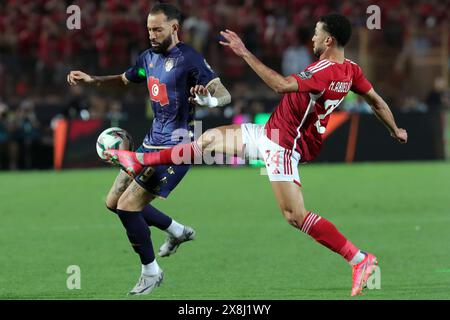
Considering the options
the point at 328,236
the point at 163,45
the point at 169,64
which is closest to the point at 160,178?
the point at 169,64

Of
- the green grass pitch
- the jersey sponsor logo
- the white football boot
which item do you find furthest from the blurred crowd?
the jersey sponsor logo

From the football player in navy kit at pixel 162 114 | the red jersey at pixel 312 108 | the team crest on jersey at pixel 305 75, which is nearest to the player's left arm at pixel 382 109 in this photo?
the red jersey at pixel 312 108

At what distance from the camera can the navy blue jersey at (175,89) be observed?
848 centimetres

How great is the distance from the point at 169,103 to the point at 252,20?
1819 cm

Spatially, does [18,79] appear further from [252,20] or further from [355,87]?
[355,87]

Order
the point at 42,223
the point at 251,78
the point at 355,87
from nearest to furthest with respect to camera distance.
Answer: the point at 355,87, the point at 42,223, the point at 251,78

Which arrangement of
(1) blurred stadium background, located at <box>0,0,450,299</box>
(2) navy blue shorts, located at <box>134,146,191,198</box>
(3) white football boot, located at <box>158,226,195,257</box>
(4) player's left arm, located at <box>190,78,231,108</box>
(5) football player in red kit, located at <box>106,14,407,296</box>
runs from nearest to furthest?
(5) football player in red kit, located at <box>106,14,407,296</box>
(4) player's left arm, located at <box>190,78,231,108</box>
(2) navy blue shorts, located at <box>134,146,191,198</box>
(3) white football boot, located at <box>158,226,195,257</box>
(1) blurred stadium background, located at <box>0,0,450,299</box>

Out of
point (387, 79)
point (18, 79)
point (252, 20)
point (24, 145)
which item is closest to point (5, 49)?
point (18, 79)

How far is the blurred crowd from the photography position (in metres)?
23.5

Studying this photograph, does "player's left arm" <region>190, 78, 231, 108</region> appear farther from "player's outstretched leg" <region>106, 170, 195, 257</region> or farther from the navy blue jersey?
"player's outstretched leg" <region>106, 170, 195, 257</region>

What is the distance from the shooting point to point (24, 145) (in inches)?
893

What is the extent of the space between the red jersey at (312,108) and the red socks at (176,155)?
1.96 feet

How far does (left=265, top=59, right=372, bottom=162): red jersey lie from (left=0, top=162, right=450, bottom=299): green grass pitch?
3.85ft

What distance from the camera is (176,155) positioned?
8.15m
